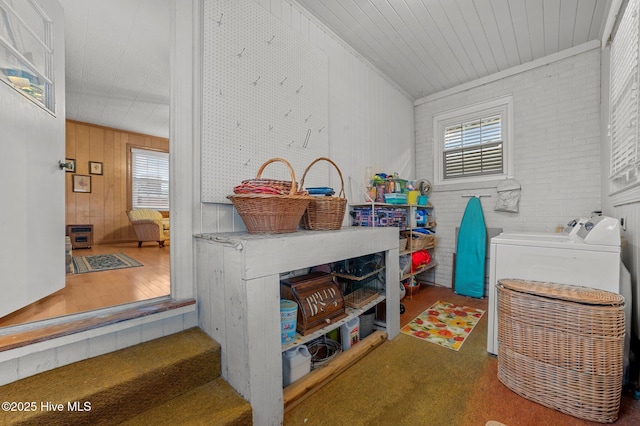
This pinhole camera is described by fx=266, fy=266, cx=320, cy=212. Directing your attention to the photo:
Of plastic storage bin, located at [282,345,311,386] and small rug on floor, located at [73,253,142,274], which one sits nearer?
plastic storage bin, located at [282,345,311,386]

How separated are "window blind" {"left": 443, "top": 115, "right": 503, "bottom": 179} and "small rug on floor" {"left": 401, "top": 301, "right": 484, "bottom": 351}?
186cm

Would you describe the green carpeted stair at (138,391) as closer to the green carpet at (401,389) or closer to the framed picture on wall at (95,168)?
the green carpet at (401,389)

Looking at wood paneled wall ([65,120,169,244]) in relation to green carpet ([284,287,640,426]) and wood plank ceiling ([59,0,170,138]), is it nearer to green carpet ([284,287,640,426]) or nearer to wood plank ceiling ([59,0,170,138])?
wood plank ceiling ([59,0,170,138])

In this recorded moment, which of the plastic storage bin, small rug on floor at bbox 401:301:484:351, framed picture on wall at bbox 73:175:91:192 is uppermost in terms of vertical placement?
framed picture on wall at bbox 73:175:91:192

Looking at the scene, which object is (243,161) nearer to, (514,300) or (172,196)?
(172,196)

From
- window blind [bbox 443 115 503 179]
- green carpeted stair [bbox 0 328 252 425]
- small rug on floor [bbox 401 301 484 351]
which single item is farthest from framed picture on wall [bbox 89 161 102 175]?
window blind [bbox 443 115 503 179]

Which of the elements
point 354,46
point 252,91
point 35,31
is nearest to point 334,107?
point 354,46

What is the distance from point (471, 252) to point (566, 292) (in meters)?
1.97

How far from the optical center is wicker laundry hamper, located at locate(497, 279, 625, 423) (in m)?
1.35

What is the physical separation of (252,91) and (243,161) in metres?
0.52

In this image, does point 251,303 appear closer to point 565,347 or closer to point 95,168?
point 565,347

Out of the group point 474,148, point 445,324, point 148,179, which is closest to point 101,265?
point 148,179

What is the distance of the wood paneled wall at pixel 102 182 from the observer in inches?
203

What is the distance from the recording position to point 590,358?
1372 mm
